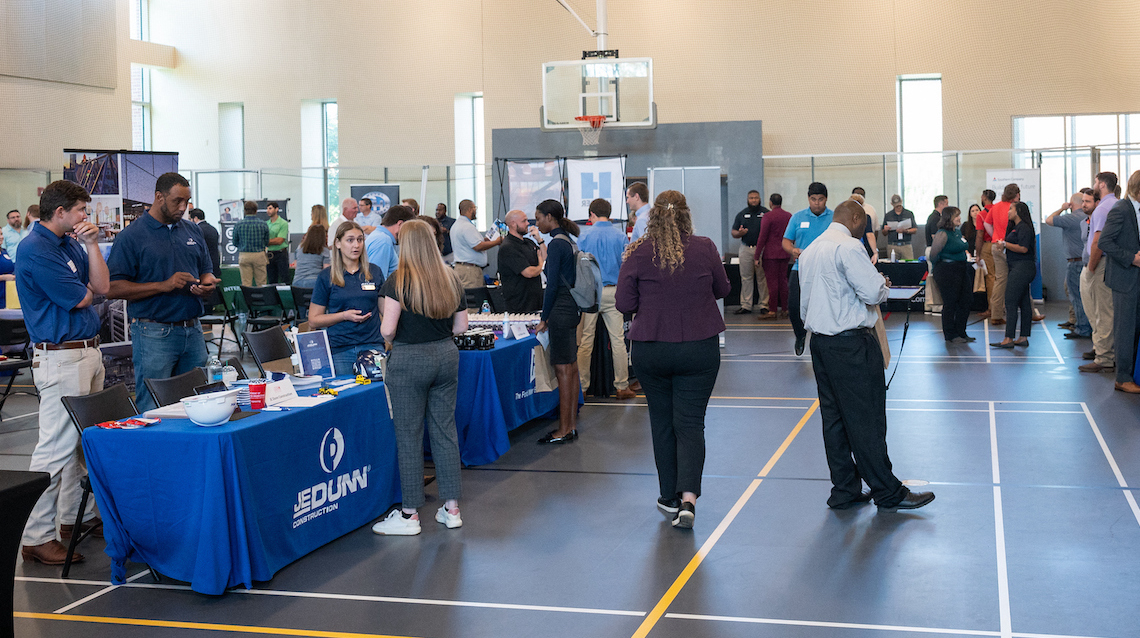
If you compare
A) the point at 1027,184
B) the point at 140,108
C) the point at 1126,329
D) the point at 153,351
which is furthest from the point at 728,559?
the point at 140,108

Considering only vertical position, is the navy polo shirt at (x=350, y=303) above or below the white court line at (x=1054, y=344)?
above

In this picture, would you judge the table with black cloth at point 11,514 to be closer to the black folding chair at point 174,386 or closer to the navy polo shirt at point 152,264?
the black folding chair at point 174,386

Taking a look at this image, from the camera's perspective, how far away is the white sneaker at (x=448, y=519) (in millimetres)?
4270

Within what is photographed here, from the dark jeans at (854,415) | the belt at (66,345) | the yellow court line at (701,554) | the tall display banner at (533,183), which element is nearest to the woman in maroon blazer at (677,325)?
the yellow court line at (701,554)

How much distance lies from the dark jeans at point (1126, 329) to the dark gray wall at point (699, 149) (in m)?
7.62

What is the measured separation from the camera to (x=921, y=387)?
7473 mm

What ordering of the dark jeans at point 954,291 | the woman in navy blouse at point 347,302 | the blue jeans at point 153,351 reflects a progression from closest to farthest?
the blue jeans at point 153,351, the woman in navy blouse at point 347,302, the dark jeans at point 954,291

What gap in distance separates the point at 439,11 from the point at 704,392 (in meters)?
13.9

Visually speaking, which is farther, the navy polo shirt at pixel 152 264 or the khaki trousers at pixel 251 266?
the khaki trousers at pixel 251 266

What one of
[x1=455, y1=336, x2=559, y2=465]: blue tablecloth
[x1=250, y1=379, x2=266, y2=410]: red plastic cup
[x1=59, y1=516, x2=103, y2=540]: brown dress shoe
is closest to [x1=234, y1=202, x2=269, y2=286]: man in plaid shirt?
[x1=455, y1=336, x2=559, y2=465]: blue tablecloth

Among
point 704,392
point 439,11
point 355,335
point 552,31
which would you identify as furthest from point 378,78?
point 704,392

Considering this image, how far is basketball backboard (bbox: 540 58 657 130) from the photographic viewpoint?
13.2m

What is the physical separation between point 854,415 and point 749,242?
365 inches

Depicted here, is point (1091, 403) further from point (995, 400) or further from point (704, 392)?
point (704, 392)
